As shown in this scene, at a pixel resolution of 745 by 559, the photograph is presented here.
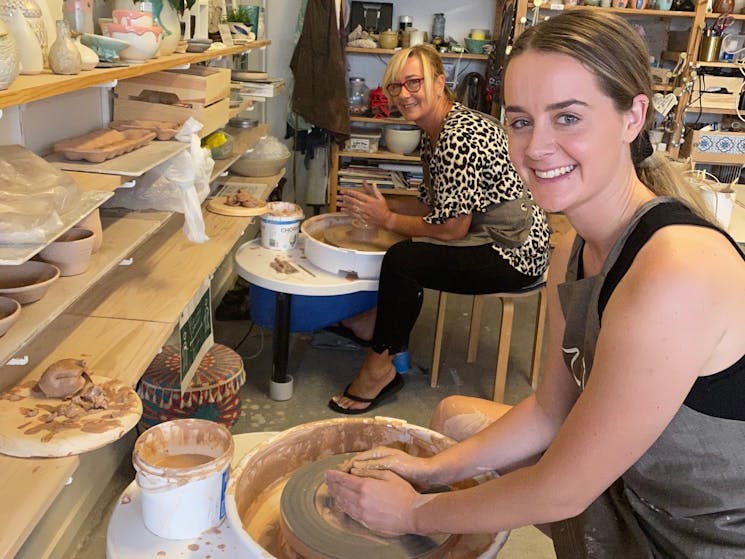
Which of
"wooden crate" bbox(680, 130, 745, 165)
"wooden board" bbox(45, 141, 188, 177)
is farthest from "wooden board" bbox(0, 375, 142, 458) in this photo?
"wooden crate" bbox(680, 130, 745, 165)

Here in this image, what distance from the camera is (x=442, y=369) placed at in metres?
3.14

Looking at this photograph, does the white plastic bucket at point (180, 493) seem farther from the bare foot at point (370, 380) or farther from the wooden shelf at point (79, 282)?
the bare foot at point (370, 380)

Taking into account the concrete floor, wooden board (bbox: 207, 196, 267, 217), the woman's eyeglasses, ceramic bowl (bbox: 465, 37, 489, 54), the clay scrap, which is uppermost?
ceramic bowl (bbox: 465, 37, 489, 54)

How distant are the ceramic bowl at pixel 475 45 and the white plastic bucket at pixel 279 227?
2.19 meters

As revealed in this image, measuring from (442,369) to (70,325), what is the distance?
184 cm

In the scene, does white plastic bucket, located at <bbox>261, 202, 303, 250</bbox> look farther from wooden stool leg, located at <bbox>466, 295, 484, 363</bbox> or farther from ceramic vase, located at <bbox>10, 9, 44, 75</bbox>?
ceramic vase, located at <bbox>10, 9, 44, 75</bbox>

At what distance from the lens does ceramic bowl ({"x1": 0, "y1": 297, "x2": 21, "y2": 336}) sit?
1175mm

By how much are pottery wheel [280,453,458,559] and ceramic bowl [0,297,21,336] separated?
1.77ft

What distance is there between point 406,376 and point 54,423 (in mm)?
1972

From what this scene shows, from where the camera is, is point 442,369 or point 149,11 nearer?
point 149,11

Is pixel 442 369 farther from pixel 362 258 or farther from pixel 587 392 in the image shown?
pixel 587 392

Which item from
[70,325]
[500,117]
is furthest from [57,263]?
[500,117]

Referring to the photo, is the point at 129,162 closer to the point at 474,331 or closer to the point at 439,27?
the point at 474,331

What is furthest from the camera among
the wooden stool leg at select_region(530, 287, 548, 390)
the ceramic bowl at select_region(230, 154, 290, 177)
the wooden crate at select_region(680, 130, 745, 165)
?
the wooden crate at select_region(680, 130, 745, 165)
